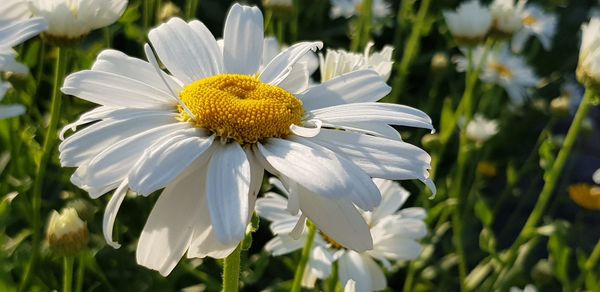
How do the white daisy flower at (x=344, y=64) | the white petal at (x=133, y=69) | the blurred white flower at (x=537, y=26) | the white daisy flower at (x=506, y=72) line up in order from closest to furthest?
1. the white petal at (x=133, y=69)
2. the white daisy flower at (x=344, y=64)
3. the white daisy flower at (x=506, y=72)
4. the blurred white flower at (x=537, y=26)

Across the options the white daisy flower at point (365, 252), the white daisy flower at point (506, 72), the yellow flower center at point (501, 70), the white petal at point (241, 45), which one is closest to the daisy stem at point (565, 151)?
the white daisy flower at point (365, 252)

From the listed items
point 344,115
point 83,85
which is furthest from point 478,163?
point 83,85

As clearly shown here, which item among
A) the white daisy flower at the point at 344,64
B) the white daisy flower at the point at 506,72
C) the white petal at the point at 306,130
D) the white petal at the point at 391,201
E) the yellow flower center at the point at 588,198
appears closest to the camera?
the white petal at the point at 306,130

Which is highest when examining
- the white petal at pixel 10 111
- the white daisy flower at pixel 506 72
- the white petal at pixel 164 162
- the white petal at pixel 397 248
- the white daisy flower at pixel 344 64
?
the white petal at pixel 10 111

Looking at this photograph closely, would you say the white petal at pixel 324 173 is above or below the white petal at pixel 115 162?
above

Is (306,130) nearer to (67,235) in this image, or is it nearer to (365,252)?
(67,235)

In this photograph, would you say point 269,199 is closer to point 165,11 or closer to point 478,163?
point 165,11

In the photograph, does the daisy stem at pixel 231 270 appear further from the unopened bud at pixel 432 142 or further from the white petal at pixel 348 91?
the unopened bud at pixel 432 142
